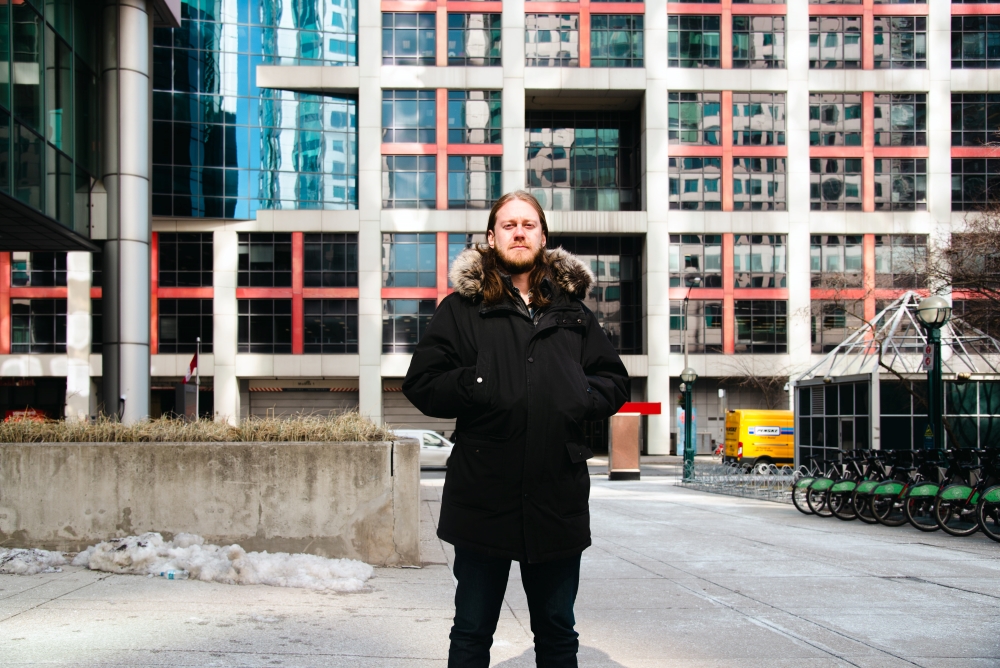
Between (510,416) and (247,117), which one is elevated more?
(247,117)

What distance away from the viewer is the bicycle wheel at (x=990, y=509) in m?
11.0

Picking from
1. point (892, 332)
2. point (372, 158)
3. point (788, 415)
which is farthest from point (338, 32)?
point (892, 332)

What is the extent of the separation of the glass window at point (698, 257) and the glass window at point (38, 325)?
32.5 meters

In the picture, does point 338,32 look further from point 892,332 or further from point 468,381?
point 468,381

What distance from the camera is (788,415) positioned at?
35562 mm

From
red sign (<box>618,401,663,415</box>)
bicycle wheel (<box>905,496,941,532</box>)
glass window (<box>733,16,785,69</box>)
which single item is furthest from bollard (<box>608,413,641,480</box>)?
glass window (<box>733,16,785,69</box>)

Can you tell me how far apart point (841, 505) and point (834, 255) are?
38901 millimetres

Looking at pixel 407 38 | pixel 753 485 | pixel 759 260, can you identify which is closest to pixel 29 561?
pixel 753 485

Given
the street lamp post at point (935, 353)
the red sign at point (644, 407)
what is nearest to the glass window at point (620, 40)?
the red sign at point (644, 407)

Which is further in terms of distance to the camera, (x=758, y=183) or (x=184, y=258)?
(x=758, y=183)

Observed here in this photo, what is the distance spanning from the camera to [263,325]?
163 feet

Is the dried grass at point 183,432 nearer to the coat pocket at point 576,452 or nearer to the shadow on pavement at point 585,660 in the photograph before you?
the shadow on pavement at point 585,660

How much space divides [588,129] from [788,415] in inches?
979

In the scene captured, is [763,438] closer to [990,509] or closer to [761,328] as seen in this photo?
[761,328]
